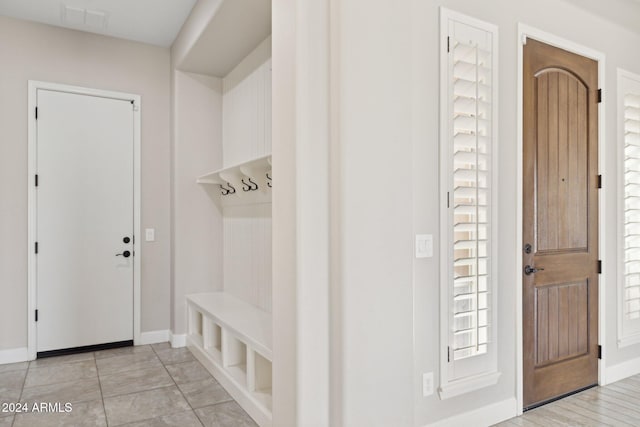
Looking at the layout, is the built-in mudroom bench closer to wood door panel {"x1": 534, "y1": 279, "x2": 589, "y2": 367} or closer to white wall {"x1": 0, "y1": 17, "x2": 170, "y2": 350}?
white wall {"x1": 0, "y1": 17, "x2": 170, "y2": 350}

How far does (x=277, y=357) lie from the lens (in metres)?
2.05

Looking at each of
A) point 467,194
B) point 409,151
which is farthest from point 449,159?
point 409,151

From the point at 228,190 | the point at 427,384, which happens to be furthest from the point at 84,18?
the point at 427,384

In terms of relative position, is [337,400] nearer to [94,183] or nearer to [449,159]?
[449,159]

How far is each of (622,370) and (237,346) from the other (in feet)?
9.32

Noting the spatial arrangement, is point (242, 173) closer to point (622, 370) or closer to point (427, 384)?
point (427, 384)

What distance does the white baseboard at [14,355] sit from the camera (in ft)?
11.6

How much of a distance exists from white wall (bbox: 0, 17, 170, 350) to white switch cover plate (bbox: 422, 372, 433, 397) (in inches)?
113

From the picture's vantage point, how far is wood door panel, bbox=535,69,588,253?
8.86ft

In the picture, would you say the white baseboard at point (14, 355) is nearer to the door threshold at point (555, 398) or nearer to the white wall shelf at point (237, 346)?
the white wall shelf at point (237, 346)

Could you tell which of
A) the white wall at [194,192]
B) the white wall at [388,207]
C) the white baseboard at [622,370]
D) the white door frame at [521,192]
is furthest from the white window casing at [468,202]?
the white wall at [194,192]

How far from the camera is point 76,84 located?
3.84 metres

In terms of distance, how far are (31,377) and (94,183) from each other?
166cm

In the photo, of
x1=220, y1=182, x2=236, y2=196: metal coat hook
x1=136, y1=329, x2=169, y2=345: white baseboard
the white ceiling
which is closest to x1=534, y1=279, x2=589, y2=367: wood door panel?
x1=220, y1=182, x2=236, y2=196: metal coat hook
